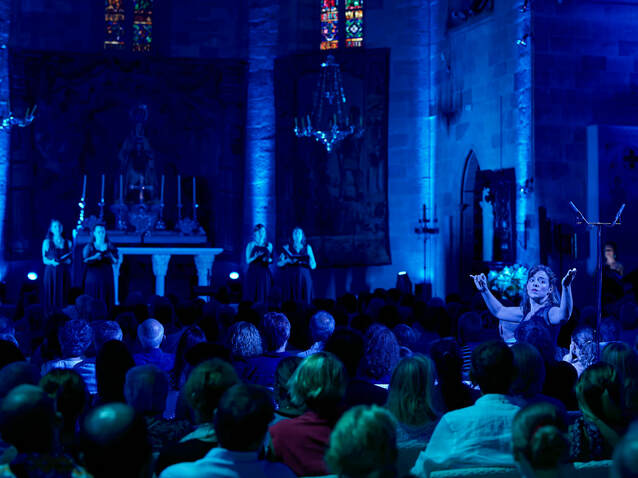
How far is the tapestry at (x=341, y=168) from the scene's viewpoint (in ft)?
62.3

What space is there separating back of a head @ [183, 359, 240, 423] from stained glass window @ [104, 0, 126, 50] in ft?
55.8

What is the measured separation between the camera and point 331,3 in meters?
Result: 19.9

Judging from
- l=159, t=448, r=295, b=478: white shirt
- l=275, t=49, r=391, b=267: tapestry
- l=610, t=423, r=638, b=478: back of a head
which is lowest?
l=159, t=448, r=295, b=478: white shirt

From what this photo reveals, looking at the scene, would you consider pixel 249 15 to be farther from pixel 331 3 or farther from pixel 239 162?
pixel 239 162

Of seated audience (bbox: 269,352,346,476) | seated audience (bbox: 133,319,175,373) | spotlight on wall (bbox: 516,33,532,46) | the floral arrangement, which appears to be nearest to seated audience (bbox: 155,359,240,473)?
seated audience (bbox: 269,352,346,476)

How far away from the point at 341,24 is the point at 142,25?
4173mm

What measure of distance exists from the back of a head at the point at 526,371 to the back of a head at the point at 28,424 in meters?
2.31

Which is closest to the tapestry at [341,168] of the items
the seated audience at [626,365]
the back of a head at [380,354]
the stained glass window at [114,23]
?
A: the stained glass window at [114,23]

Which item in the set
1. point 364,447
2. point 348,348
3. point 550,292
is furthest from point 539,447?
point 550,292

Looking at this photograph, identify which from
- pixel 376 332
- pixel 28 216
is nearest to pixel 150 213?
pixel 28 216

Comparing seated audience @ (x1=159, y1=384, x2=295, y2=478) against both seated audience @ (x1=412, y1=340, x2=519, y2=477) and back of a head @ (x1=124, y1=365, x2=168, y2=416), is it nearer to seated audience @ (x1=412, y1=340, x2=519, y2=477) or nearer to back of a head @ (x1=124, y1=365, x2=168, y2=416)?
seated audience @ (x1=412, y1=340, x2=519, y2=477)

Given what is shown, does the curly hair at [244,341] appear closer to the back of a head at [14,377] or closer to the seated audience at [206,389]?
the back of a head at [14,377]

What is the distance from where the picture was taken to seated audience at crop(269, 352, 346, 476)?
3.97 metres

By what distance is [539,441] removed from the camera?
2.81 meters
